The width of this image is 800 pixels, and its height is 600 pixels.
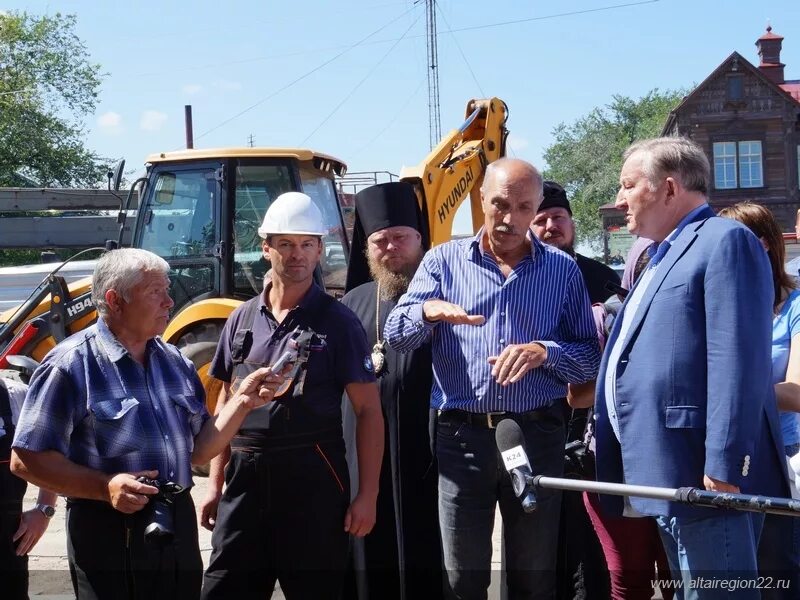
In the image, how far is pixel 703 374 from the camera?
2.97 meters

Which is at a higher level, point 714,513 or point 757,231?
point 757,231

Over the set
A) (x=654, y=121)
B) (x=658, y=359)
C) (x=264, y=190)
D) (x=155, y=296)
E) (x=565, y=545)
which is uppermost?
(x=654, y=121)

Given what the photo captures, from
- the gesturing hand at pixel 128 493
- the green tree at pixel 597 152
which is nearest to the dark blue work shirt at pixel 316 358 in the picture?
the gesturing hand at pixel 128 493

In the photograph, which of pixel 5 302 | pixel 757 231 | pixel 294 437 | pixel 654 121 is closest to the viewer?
pixel 294 437

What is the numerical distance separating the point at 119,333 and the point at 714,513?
2095 millimetres

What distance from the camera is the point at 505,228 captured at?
12.6ft

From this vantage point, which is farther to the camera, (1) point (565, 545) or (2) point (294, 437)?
(1) point (565, 545)

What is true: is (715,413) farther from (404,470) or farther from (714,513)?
(404,470)

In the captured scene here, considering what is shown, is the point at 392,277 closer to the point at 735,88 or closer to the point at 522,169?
the point at 522,169

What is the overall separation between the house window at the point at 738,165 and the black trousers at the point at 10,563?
3892 centimetres

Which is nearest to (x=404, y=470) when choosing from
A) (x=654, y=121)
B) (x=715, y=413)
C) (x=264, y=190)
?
(x=715, y=413)

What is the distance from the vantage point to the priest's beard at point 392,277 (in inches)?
182

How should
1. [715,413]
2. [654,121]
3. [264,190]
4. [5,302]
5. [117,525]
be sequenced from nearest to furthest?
[715,413] → [117,525] → [264,190] → [5,302] → [654,121]

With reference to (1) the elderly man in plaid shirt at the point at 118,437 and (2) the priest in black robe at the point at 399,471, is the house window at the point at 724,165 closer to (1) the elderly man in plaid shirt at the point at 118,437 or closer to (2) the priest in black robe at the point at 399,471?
(2) the priest in black robe at the point at 399,471
